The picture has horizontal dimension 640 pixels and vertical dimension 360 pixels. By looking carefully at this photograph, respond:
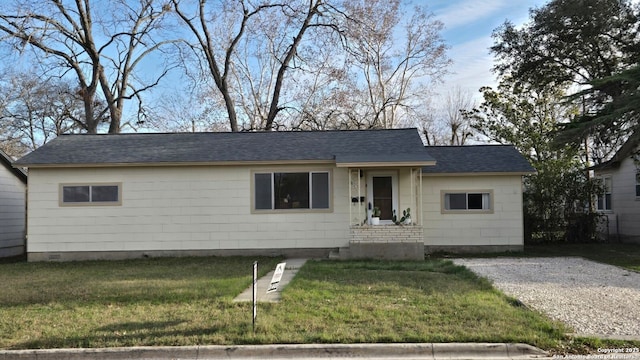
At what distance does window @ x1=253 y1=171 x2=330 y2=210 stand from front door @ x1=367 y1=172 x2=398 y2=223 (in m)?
1.42

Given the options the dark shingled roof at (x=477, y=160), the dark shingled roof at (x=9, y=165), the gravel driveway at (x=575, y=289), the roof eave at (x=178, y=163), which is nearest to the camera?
the gravel driveway at (x=575, y=289)

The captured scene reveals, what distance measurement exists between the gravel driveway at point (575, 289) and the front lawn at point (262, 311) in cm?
50

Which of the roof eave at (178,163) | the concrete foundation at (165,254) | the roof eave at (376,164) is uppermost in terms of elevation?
Result: the roof eave at (178,163)

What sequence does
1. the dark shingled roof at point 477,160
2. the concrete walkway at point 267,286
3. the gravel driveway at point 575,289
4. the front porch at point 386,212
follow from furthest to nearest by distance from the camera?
the dark shingled roof at point 477,160
the front porch at point 386,212
the concrete walkway at point 267,286
the gravel driveway at point 575,289

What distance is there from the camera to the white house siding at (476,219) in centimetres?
1577

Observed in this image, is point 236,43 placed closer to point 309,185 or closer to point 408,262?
point 309,185

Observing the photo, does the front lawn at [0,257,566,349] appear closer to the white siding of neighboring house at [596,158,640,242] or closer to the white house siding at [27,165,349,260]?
the white house siding at [27,165,349,260]

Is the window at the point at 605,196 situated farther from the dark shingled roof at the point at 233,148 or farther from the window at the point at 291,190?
the window at the point at 291,190

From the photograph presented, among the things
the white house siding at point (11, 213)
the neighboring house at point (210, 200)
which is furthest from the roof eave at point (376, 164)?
the white house siding at point (11, 213)

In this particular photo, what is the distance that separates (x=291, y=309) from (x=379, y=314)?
131 cm

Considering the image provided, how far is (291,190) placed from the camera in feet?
49.5

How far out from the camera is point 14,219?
1795cm

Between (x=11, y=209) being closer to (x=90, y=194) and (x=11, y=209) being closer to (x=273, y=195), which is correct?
(x=90, y=194)

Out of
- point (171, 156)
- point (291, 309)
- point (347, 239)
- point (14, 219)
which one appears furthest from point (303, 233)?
point (14, 219)
